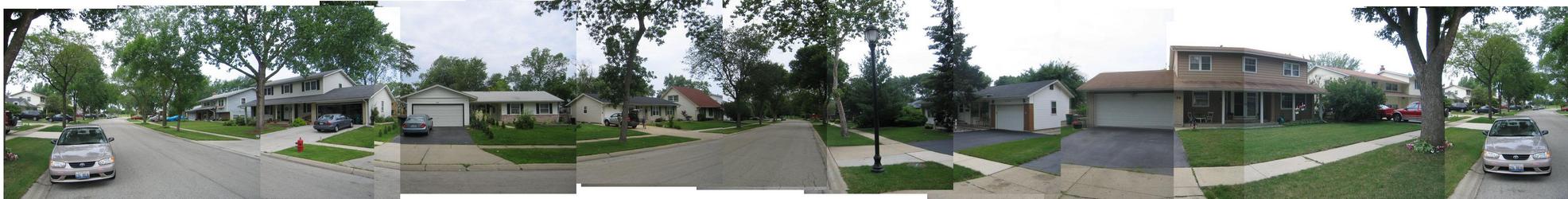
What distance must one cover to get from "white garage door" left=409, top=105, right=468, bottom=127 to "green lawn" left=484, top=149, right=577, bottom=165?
Result: 46 cm

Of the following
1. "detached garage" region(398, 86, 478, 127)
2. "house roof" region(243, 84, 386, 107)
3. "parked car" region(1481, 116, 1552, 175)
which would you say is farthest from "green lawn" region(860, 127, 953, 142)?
"house roof" region(243, 84, 386, 107)

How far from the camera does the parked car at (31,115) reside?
4.91m

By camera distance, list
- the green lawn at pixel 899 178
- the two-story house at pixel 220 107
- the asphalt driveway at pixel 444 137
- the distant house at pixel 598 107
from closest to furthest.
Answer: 1. the green lawn at pixel 899 178
2. the distant house at pixel 598 107
3. the asphalt driveway at pixel 444 137
4. the two-story house at pixel 220 107

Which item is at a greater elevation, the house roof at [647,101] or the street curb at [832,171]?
the house roof at [647,101]

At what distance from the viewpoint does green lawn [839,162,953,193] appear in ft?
16.4

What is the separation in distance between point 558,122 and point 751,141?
84.0 inches

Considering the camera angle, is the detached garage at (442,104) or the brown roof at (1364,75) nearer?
the brown roof at (1364,75)

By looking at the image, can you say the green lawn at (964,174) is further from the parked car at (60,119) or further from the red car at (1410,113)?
the parked car at (60,119)

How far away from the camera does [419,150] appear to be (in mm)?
5570

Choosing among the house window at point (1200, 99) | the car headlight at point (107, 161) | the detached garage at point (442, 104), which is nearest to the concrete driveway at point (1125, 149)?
the house window at point (1200, 99)

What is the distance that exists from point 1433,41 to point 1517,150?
117 centimetres

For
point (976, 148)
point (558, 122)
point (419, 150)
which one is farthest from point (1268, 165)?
point (419, 150)

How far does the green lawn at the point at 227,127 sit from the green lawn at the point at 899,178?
693cm

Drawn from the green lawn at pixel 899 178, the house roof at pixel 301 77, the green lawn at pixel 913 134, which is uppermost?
the house roof at pixel 301 77
